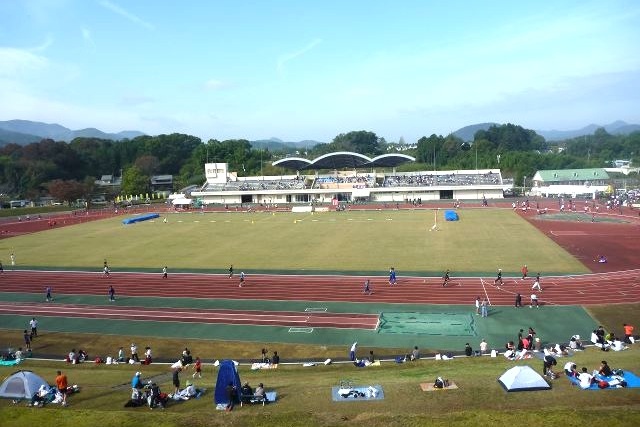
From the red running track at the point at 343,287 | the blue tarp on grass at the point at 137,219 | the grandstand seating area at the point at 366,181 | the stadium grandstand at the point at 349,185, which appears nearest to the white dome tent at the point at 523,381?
the red running track at the point at 343,287

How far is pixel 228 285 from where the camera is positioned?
99.0ft

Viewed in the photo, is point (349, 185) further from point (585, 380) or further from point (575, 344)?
point (585, 380)

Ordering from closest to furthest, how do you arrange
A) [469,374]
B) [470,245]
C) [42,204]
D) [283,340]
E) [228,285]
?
[469,374] → [283,340] → [228,285] → [470,245] → [42,204]

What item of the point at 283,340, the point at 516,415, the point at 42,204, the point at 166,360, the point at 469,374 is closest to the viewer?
the point at 516,415

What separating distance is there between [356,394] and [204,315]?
13356 mm

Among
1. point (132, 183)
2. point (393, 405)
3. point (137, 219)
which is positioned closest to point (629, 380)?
point (393, 405)

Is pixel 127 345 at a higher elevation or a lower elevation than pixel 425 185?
lower

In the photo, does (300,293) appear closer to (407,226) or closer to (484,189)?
(407,226)

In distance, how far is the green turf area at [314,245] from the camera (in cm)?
3400

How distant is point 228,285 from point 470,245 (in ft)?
64.5

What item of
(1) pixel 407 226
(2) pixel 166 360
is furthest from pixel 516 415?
(1) pixel 407 226

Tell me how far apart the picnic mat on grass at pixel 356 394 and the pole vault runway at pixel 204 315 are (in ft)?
28.5

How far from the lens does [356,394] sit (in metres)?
13.6

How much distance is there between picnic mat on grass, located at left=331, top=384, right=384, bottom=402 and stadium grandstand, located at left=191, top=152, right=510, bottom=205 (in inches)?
2473
